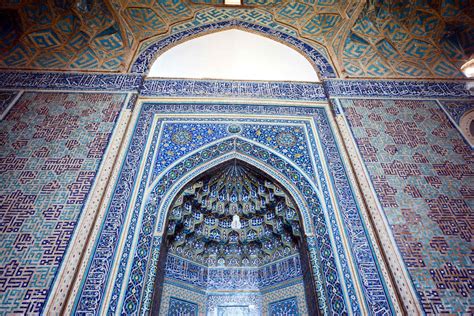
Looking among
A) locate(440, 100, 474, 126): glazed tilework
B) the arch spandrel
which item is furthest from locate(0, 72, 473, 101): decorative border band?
the arch spandrel

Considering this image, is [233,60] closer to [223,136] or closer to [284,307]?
[223,136]

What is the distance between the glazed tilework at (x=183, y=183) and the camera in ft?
8.89

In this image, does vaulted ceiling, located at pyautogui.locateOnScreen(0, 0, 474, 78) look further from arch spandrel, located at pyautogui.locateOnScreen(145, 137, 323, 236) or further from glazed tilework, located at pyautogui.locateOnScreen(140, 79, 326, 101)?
arch spandrel, located at pyautogui.locateOnScreen(145, 137, 323, 236)

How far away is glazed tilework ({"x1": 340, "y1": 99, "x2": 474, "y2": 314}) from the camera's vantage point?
8.83 ft

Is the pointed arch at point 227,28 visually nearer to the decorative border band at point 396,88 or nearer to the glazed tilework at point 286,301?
the decorative border band at point 396,88

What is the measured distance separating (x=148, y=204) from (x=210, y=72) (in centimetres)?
262

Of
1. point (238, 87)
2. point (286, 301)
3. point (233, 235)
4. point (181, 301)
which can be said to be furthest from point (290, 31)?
point (181, 301)

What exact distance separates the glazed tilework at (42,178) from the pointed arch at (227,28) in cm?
96

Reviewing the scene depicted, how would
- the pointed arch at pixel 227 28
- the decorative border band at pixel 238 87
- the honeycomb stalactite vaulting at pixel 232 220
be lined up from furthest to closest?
the pointed arch at pixel 227 28
the decorative border band at pixel 238 87
the honeycomb stalactite vaulting at pixel 232 220

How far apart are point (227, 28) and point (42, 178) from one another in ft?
12.7

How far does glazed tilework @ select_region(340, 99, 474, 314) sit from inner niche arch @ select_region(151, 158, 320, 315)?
1205 mm

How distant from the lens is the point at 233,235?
4387 millimetres

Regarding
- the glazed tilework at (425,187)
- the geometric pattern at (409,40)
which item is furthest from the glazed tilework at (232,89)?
the geometric pattern at (409,40)

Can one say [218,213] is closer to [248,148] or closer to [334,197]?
[248,148]
